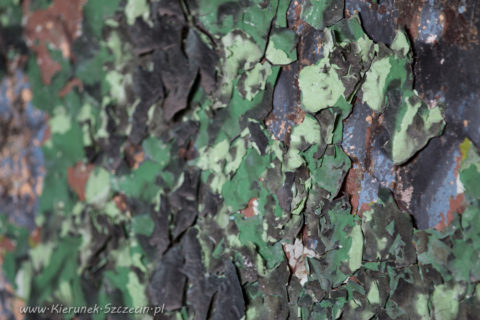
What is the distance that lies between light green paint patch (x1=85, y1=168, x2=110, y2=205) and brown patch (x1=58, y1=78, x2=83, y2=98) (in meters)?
0.08

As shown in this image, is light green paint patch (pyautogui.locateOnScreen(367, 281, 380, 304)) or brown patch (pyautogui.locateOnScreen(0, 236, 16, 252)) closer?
brown patch (pyautogui.locateOnScreen(0, 236, 16, 252))

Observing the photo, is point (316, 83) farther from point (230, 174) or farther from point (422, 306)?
point (422, 306)

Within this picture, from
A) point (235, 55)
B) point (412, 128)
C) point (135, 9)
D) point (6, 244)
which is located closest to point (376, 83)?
point (412, 128)

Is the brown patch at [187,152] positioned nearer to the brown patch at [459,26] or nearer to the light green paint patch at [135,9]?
the light green paint patch at [135,9]

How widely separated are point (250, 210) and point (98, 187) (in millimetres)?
171

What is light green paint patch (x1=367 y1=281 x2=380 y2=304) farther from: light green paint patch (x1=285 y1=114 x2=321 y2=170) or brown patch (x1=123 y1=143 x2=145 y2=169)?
brown patch (x1=123 y1=143 x2=145 y2=169)

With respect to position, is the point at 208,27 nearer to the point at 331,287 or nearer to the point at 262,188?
the point at 262,188

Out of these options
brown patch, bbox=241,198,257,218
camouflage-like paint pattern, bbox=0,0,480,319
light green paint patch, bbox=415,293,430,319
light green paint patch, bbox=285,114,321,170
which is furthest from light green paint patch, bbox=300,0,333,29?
light green paint patch, bbox=415,293,430,319

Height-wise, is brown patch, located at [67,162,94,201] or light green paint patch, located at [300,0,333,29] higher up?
light green paint patch, located at [300,0,333,29]

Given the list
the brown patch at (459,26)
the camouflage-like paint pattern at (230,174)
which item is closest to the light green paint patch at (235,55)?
the camouflage-like paint pattern at (230,174)

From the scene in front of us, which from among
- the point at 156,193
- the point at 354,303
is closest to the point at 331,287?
the point at 354,303

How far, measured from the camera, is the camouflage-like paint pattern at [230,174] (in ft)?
1.66

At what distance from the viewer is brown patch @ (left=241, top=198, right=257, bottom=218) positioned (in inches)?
23.3

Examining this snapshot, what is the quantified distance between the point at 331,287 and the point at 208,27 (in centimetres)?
33
